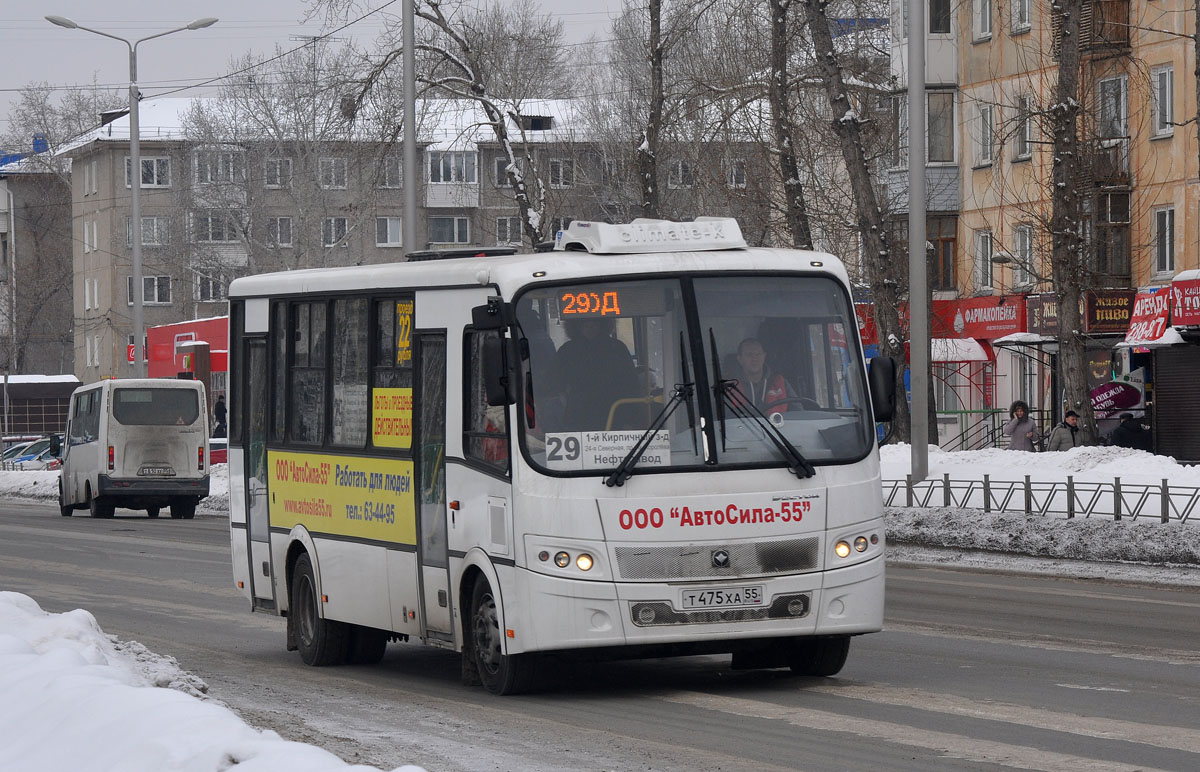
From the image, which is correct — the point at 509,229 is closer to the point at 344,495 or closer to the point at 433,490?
the point at 344,495

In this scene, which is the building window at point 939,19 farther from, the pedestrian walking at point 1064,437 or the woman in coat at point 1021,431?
the pedestrian walking at point 1064,437

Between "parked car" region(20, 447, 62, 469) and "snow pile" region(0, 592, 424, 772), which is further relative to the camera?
"parked car" region(20, 447, 62, 469)

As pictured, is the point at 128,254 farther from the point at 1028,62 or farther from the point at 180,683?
the point at 180,683

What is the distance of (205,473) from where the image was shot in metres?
37.6

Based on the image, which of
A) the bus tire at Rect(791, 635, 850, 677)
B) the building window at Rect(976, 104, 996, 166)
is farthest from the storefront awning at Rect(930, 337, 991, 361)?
the bus tire at Rect(791, 635, 850, 677)

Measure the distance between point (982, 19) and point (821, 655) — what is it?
4378cm

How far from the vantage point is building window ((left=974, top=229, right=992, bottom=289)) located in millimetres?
53562

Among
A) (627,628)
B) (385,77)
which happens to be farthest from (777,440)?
(385,77)

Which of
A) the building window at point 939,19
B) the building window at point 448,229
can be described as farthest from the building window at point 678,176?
the building window at point 448,229

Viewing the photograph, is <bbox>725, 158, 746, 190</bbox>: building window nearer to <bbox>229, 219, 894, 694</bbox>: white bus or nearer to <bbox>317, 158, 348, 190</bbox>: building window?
<bbox>229, 219, 894, 694</bbox>: white bus

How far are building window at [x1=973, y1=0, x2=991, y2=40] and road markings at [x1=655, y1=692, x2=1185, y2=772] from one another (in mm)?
43708

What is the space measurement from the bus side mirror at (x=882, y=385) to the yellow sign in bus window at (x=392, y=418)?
8.90ft

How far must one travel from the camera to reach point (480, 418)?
11.3m

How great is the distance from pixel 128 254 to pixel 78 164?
435 inches
